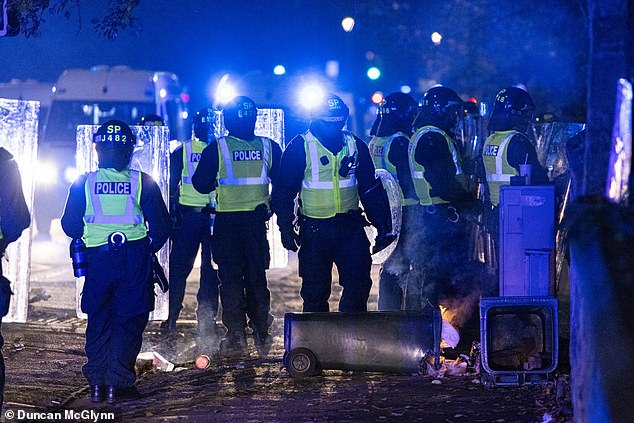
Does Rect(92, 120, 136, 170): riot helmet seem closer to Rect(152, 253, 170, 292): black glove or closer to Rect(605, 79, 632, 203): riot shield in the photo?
Rect(152, 253, 170, 292): black glove

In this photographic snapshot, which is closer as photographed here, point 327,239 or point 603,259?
point 603,259

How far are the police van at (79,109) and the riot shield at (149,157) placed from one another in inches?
354

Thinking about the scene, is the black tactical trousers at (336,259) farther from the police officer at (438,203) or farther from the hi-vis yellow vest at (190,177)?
the hi-vis yellow vest at (190,177)

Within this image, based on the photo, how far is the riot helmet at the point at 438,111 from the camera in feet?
31.1

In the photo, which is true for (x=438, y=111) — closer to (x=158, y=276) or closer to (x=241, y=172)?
(x=241, y=172)

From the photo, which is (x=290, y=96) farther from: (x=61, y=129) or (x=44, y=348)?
(x=44, y=348)

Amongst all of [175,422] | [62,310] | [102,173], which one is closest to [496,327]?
[175,422]

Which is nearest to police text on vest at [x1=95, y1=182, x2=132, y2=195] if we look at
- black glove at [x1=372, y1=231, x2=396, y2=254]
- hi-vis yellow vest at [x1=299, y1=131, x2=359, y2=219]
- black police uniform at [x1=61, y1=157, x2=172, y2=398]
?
black police uniform at [x1=61, y1=157, x2=172, y2=398]

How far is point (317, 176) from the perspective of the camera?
29.7 feet

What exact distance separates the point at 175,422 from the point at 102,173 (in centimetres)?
180

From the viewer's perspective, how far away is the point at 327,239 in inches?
355

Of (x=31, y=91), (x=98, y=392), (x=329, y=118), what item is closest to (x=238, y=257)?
(x=329, y=118)

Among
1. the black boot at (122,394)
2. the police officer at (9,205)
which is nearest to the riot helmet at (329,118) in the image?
the black boot at (122,394)

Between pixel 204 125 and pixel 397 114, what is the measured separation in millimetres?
1887
